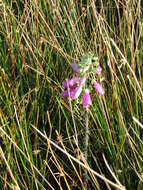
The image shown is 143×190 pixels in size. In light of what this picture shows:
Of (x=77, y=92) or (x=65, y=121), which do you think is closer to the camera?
(x=77, y=92)

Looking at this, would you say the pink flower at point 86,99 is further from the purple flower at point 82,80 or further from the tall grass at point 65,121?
the tall grass at point 65,121

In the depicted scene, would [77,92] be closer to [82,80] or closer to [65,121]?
[82,80]

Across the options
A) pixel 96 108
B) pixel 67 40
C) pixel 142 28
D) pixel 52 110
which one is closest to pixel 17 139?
pixel 52 110

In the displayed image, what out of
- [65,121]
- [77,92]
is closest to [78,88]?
[77,92]

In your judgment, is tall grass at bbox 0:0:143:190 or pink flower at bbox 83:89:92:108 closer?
pink flower at bbox 83:89:92:108

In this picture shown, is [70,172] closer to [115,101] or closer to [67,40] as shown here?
[115,101]

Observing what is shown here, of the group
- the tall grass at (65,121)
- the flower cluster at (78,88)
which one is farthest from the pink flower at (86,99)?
the tall grass at (65,121)

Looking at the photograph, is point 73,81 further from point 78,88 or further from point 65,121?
point 65,121

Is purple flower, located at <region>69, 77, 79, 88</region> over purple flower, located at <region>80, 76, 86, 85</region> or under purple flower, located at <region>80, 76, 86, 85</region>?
under

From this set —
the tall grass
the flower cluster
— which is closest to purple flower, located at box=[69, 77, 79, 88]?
the flower cluster

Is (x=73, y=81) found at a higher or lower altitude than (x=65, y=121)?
higher

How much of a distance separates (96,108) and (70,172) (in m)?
0.37

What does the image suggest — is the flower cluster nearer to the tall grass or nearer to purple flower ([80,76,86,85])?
purple flower ([80,76,86,85])

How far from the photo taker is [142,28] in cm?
213
